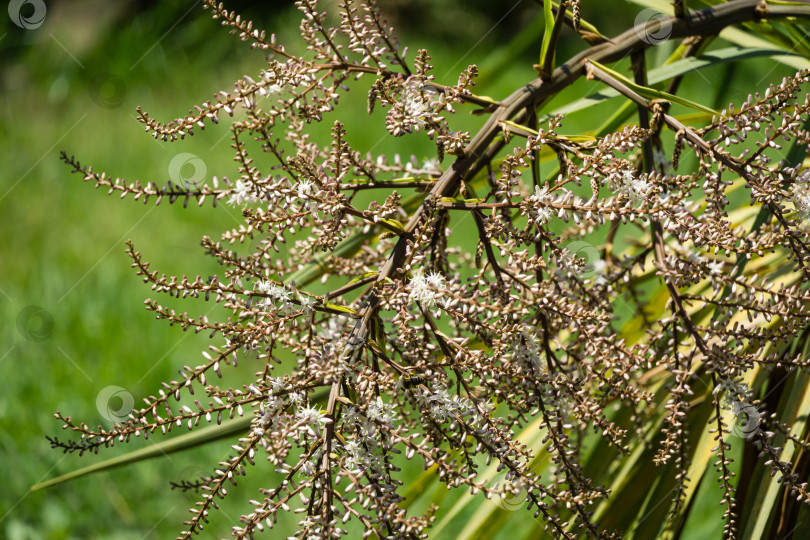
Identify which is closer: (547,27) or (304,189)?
(304,189)

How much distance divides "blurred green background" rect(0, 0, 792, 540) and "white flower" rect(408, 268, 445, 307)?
658 mm

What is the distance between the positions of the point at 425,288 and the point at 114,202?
11.2 ft

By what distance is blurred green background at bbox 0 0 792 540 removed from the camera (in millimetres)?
2252

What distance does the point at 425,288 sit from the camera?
0.76m

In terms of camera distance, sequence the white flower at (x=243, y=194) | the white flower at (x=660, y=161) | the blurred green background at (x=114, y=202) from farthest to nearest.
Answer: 1. the blurred green background at (x=114, y=202)
2. the white flower at (x=660, y=161)
3. the white flower at (x=243, y=194)

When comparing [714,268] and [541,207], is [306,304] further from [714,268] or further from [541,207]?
[714,268]

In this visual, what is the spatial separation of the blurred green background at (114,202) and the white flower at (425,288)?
0.66m

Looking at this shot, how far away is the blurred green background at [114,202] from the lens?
2252 millimetres

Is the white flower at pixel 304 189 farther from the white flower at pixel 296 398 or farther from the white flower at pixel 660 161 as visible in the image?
the white flower at pixel 660 161

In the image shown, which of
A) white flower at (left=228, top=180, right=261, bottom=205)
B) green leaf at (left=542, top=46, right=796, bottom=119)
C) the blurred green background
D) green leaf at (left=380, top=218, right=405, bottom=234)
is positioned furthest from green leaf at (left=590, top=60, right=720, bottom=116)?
the blurred green background

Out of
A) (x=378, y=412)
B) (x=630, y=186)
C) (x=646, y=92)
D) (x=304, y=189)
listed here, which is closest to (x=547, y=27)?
(x=646, y=92)

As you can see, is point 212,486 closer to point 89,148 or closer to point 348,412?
point 348,412

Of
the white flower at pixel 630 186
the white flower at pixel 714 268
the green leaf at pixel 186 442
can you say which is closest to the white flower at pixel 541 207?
the white flower at pixel 630 186

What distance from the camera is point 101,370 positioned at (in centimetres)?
272
